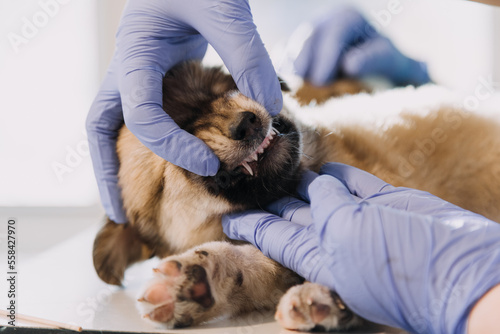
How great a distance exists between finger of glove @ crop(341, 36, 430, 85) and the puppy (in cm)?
61

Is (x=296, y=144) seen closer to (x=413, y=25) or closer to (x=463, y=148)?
(x=463, y=148)

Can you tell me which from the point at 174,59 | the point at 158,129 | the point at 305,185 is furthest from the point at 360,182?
the point at 174,59

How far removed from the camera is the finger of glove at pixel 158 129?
3.56 ft

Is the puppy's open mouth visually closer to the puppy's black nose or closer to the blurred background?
the puppy's black nose

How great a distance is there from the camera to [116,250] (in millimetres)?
1438

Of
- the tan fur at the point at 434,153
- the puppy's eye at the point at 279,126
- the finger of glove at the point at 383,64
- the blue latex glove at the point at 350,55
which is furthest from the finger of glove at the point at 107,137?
the finger of glove at the point at 383,64

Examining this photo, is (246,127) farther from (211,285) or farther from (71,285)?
(71,285)

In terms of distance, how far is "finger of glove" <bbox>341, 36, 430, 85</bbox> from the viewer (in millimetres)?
2156

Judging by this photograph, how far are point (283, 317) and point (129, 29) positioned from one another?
938mm

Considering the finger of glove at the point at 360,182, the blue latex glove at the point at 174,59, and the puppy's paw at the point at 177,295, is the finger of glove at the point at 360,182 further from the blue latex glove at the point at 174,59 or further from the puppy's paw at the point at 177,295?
the puppy's paw at the point at 177,295

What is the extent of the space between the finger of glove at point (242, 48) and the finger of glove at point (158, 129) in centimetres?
20

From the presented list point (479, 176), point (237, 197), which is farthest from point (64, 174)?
point (479, 176)

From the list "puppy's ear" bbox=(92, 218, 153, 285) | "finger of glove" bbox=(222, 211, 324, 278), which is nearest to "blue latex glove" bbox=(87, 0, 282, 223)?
"finger of glove" bbox=(222, 211, 324, 278)

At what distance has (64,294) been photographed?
51.1 inches
